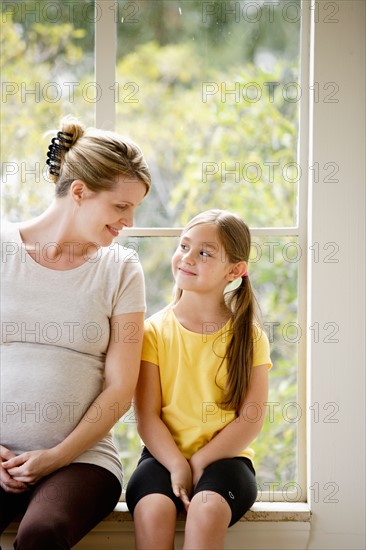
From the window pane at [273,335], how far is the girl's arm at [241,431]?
27 cm

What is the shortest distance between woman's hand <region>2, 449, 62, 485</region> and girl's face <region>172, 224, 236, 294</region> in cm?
59

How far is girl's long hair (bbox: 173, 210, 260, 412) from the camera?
2.00 m

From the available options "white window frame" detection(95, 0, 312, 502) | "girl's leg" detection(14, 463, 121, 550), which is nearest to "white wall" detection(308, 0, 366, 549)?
"white window frame" detection(95, 0, 312, 502)

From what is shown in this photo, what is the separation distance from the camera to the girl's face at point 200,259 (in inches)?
79.1

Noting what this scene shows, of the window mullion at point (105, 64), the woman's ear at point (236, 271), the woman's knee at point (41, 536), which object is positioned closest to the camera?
the woman's knee at point (41, 536)

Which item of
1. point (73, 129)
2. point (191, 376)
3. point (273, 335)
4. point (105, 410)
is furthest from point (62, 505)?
point (73, 129)

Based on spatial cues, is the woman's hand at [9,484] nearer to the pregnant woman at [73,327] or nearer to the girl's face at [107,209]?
the pregnant woman at [73,327]

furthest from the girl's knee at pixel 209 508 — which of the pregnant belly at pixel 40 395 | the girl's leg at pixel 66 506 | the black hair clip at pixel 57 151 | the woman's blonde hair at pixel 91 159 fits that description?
the black hair clip at pixel 57 151

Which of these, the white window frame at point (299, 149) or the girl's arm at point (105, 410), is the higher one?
the white window frame at point (299, 149)

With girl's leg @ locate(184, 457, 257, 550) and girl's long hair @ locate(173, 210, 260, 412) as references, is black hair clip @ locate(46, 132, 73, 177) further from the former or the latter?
girl's leg @ locate(184, 457, 257, 550)

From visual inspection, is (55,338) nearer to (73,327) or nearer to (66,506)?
(73,327)

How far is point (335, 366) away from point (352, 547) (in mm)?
551

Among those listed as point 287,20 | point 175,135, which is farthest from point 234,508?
point 287,20

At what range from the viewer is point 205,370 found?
79.3 inches
